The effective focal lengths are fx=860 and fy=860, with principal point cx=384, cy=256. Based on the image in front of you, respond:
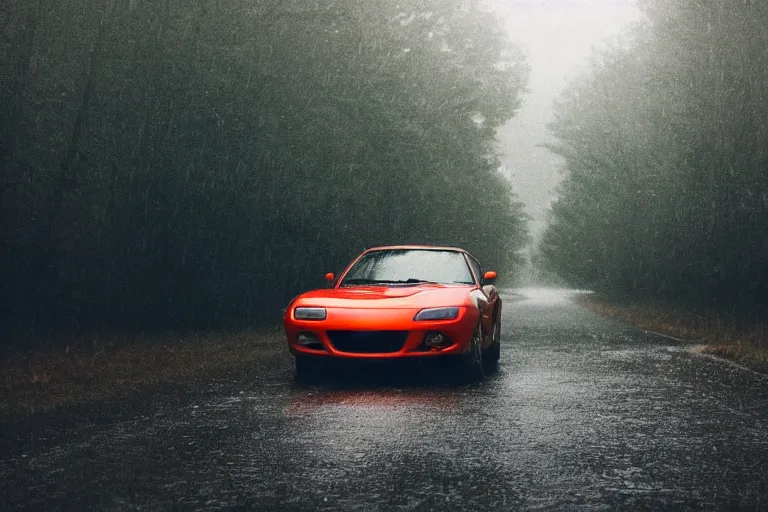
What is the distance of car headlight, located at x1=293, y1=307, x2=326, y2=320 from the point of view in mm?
9205

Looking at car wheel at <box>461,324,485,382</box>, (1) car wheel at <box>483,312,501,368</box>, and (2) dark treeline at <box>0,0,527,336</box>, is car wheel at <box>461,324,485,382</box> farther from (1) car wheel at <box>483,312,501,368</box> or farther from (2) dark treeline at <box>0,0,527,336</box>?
(2) dark treeline at <box>0,0,527,336</box>

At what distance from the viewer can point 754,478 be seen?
513 centimetres

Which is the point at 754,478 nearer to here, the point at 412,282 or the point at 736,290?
the point at 412,282

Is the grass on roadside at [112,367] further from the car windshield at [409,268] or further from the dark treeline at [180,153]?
the dark treeline at [180,153]

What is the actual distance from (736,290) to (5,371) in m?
19.1

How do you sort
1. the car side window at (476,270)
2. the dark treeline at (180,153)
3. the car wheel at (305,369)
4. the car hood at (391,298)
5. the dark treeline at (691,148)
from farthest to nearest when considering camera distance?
the dark treeline at (691,148) → the dark treeline at (180,153) → the car side window at (476,270) → the car wheel at (305,369) → the car hood at (391,298)

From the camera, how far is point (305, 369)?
9.63m

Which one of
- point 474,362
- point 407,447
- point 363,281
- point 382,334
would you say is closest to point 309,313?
point 382,334

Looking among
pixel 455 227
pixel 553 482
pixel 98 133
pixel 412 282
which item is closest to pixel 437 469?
pixel 553 482

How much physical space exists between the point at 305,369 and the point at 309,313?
2.43 ft

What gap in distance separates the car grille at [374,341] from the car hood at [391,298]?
309 millimetres

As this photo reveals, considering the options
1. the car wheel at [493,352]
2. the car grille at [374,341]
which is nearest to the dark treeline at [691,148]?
the car wheel at [493,352]

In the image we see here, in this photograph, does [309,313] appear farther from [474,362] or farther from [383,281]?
[474,362]

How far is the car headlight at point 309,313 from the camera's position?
920 cm
